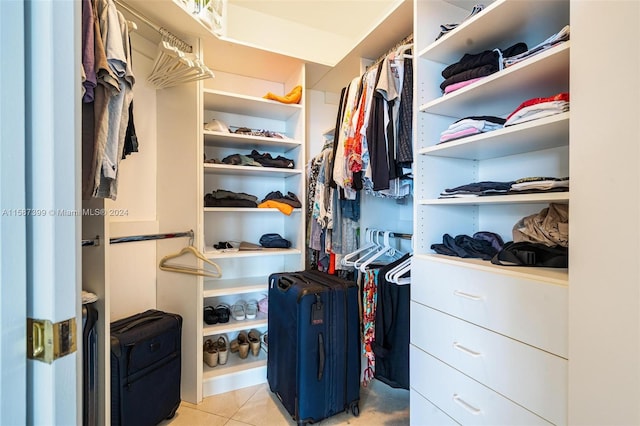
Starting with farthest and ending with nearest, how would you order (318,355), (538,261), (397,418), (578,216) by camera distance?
1. (397,418)
2. (318,355)
3. (538,261)
4. (578,216)

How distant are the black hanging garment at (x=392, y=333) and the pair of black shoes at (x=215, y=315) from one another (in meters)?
1.12

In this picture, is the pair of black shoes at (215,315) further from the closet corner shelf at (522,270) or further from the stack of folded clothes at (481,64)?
the stack of folded clothes at (481,64)

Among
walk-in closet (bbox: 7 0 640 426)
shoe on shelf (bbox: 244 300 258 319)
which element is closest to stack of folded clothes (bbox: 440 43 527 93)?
walk-in closet (bbox: 7 0 640 426)

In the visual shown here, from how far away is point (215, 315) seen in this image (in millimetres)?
2037

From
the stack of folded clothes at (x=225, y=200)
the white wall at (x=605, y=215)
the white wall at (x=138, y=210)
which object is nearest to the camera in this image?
the white wall at (x=605, y=215)

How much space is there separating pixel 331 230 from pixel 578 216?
1.45 m

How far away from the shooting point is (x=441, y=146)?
47.1 inches

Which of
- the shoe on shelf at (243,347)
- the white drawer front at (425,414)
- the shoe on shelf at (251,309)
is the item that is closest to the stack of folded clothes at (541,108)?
the white drawer front at (425,414)

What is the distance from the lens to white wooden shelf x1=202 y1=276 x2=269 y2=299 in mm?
1929

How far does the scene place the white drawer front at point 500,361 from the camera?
80cm

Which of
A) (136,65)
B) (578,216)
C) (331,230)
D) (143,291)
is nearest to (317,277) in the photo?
(331,230)

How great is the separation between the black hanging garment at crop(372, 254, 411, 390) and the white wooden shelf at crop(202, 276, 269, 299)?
922 millimetres

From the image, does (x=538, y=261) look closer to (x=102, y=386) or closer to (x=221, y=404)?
(x=102, y=386)

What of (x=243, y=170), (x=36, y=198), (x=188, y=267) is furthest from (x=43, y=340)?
(x=243, y=170)
